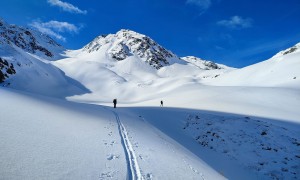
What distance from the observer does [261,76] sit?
71.3 metres

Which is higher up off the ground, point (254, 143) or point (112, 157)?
point (254, 143)

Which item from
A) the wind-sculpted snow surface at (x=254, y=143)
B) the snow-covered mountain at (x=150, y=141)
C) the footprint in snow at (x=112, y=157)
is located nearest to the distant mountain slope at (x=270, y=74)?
the snow-covered mountain at (x=150, y=141)

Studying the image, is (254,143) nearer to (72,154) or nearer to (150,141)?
(150,141)

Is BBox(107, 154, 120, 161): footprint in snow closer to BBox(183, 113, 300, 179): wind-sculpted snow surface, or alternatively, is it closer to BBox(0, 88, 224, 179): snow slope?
BBox(0, 88, 224, 179): snow slope

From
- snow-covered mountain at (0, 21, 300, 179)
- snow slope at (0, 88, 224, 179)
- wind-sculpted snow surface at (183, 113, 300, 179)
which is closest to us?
snow slope at (0, 88, 224, 179)

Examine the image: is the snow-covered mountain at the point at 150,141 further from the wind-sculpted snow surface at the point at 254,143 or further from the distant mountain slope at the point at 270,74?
the distant mountain slope at the point at 270,74

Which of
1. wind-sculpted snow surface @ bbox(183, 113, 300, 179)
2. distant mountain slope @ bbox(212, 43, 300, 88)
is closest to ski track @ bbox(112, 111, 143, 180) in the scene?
wind-sculpted snow surface @ bbox(183, 113, 300, 179)

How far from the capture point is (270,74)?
6906cm

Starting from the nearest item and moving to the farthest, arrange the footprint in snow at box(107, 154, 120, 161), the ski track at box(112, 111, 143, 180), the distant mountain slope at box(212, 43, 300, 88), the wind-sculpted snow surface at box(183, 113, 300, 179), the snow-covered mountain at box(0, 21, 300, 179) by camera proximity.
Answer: the snow-covered mountain at box(0, 21, 300, 179) < the ski track at box(112, 111, 143, 180) < the footprint in snow at box(107, 154, 120, 161) < the wind-sculpted snow surface at box(183, 113, 300, 179) < the distant mountain slope at box(212, 43, 300, 88)

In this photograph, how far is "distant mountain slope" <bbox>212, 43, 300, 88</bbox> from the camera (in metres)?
60.1

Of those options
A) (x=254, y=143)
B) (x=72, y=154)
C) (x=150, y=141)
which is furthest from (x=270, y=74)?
(x=72, y=154)

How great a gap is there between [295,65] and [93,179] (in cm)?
7277

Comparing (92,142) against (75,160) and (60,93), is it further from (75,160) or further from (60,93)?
(60,93)

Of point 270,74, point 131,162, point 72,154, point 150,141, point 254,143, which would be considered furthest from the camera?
point 270,74
